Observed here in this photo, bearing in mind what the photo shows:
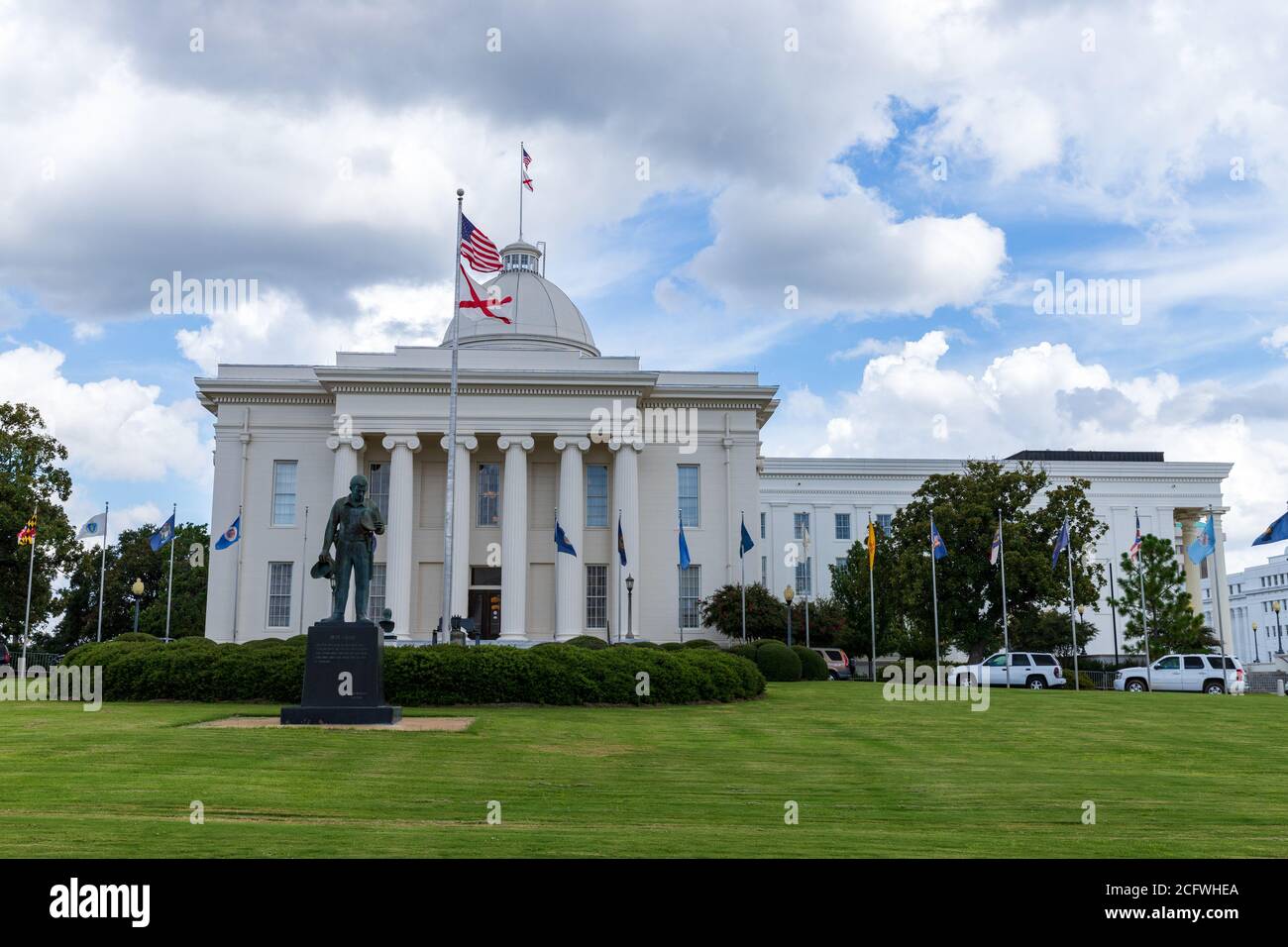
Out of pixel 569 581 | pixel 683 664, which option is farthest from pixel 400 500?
pixel 683 664

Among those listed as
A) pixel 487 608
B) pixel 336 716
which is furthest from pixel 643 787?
pixel 487 608

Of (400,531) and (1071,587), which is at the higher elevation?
(400,531)

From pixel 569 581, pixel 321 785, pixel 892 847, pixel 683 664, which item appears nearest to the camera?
pixel 892 847

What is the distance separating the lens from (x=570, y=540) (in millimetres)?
48500

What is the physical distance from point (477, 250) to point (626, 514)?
57.0 feet

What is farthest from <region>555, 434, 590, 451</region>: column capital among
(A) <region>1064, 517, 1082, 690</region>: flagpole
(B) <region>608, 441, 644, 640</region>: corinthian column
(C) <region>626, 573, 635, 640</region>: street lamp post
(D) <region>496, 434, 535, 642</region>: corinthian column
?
(A) <region>1064, 517, 1082, 690</region>: flagpole

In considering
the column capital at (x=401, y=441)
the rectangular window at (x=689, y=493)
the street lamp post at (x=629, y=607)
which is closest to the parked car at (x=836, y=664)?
the rectangular window at (x=689, y=493)

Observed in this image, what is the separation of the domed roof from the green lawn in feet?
Answer: 112

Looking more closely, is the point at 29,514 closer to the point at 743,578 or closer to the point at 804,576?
the point at 743,578

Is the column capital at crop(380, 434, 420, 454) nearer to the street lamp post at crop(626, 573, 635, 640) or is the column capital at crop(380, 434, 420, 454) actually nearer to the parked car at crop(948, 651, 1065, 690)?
the street lamp post at crop(626, 573, 635, 640)

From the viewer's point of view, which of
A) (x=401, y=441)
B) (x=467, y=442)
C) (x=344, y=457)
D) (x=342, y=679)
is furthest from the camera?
(x=467, y=442)

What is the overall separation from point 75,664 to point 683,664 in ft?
51.1

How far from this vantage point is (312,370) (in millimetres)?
51469
